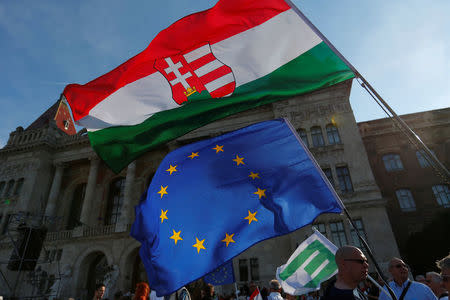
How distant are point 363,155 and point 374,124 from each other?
260 inches

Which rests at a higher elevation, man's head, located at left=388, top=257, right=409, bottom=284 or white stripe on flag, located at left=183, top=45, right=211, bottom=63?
white stripe on flag, located at left=183, top=45, right=211, bottom=63

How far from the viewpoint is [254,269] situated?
19.9m

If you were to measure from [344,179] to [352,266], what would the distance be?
19.8 meters

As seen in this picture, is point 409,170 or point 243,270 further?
point 409,170

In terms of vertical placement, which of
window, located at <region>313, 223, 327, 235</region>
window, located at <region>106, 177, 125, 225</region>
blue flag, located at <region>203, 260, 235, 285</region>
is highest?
window, located at <region>106, 177, 125, 225</region>

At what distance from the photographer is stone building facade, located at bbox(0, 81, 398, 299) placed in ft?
64.3

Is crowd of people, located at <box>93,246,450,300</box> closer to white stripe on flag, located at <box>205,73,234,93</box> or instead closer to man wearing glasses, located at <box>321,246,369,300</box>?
man wearing glasses, located at <box>321,246,369,300</box>

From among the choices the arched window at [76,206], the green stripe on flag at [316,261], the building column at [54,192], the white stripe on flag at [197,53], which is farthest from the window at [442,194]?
the building column at [54,192]

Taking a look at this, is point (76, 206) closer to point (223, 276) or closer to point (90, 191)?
point (90, 191)

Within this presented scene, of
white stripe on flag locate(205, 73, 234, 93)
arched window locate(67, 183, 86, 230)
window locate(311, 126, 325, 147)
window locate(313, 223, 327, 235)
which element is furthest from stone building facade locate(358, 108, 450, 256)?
arched window locate(67, 183, 86, 230)

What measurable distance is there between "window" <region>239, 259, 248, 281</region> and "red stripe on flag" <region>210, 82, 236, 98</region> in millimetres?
17488

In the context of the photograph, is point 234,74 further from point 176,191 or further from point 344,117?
point 344,117

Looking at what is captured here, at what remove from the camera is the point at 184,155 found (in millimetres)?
5250

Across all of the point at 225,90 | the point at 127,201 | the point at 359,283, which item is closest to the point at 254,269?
the point at 127,201
